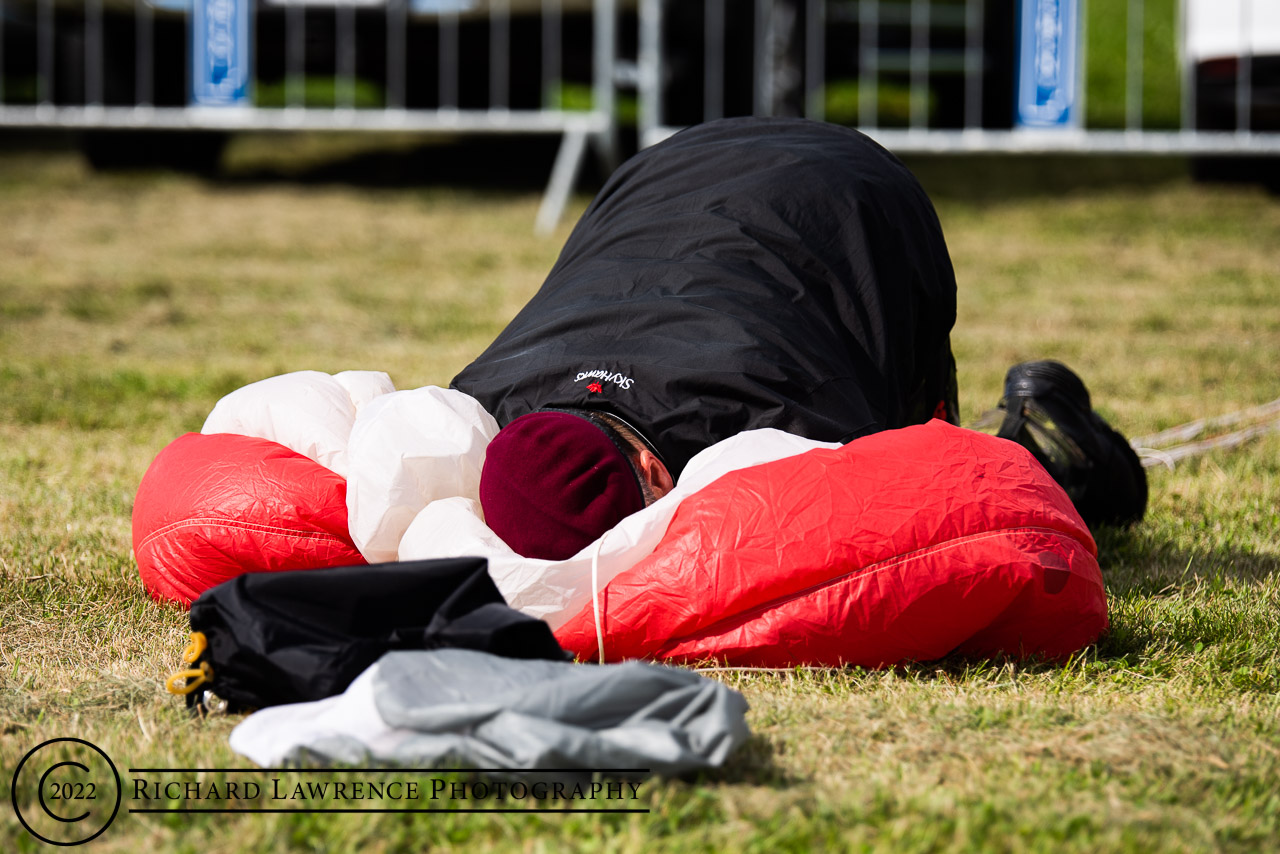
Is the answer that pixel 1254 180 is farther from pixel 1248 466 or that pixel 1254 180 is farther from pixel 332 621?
pixel 332 621

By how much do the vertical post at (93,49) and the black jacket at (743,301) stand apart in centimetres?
637

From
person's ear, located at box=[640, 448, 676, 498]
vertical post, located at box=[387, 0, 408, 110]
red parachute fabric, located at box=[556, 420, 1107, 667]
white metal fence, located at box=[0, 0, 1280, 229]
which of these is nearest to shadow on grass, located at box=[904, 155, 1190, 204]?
white metal fence, located at box=[0, 0, 1280, 229]

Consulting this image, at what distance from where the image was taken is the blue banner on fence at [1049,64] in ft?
23.6

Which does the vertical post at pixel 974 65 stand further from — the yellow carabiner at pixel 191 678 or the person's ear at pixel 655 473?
the yellow carabiner at pixel 191 678

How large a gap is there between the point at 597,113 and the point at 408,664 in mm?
6012

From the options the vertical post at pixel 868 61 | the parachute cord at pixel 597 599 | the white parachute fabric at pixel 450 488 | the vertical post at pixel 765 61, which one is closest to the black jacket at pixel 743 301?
the white parachute fabric at pixel 450 488

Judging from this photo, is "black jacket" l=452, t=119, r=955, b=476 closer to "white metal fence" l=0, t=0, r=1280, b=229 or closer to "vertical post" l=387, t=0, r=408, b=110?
"white metal fence" l=0, t=0, r=1280, b=229

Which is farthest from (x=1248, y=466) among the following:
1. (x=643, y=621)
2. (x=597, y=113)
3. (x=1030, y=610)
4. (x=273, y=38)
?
(x=273, y=38)

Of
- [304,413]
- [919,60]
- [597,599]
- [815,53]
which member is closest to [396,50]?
[815,53]

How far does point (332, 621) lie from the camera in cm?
195

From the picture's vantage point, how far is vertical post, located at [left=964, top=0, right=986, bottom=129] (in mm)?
Result: 8172

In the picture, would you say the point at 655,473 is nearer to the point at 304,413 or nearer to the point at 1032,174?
the point at 304,413

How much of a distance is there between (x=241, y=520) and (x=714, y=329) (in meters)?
0.98

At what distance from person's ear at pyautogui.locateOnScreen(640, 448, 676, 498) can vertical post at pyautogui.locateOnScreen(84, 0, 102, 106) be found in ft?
23.9
